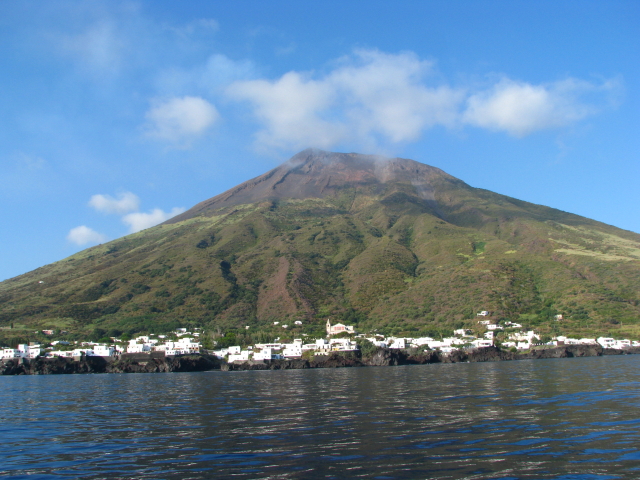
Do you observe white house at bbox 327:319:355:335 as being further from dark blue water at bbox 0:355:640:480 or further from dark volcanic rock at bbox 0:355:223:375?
dark blue water at bbox 0:355:640:480

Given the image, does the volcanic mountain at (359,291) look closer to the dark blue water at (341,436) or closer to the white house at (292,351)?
the white house at (292,351)

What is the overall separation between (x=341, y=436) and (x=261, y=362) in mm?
74461

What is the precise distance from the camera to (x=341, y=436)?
20.7 m

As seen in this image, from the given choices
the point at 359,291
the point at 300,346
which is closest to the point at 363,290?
the point at 359,291

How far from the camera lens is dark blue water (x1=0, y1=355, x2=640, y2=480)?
51.2ft

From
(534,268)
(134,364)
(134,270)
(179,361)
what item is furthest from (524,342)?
(134,270)

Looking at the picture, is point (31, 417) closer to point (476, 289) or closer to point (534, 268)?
point (476, 289)

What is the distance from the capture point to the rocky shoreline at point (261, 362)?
90250 mm

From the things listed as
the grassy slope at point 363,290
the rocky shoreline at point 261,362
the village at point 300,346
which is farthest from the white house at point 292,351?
the grassy slope at point 363,290

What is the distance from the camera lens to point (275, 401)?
34.4 metres

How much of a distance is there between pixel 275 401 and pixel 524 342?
8514 centimetres

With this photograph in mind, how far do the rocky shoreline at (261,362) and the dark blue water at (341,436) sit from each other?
2193 inches

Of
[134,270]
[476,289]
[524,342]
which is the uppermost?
[134,270]

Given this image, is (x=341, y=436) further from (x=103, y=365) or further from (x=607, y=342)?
(x=607, y=342)
